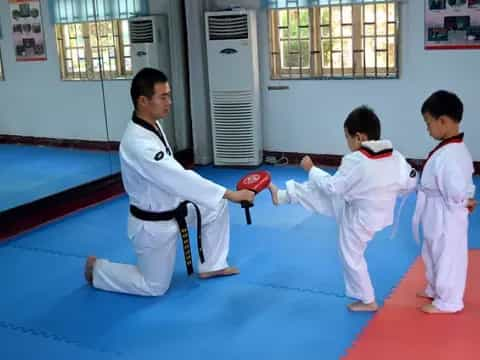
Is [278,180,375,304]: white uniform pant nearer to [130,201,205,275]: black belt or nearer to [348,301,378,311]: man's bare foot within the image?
[348,301,378,311]: man's bare foot

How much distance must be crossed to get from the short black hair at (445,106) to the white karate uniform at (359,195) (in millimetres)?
262

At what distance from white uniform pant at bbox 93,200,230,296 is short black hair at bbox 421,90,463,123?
4.54 feet

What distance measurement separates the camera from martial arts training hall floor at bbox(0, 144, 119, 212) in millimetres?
Result: 5250

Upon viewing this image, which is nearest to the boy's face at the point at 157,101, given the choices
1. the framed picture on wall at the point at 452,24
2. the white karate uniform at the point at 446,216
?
the white karate uniform at the point at 446,216

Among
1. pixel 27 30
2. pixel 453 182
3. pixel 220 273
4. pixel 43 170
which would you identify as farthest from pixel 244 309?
pixel 27 30

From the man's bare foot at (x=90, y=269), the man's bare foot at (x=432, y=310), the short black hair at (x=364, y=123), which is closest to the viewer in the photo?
the short black hair at (x=364, y=123)

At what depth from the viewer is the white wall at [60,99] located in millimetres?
5273

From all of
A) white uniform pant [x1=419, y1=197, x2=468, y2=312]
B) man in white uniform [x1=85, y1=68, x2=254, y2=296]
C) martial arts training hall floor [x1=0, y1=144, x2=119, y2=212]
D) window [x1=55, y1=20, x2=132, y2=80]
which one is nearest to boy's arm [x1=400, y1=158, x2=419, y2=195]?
white uniform pant [x1=419, y1=197, x2=468, y2=312]

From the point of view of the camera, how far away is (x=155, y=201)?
11.6ft

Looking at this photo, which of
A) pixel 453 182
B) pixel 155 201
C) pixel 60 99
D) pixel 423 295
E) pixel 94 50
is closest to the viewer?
pixel 453 182

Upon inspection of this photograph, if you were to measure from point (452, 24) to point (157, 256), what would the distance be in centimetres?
368

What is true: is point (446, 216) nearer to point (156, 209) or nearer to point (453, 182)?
point (453, 182)

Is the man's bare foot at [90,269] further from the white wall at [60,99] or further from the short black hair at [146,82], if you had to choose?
the white wall at [60,99]

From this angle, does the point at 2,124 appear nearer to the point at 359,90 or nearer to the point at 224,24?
the point at 224,24
